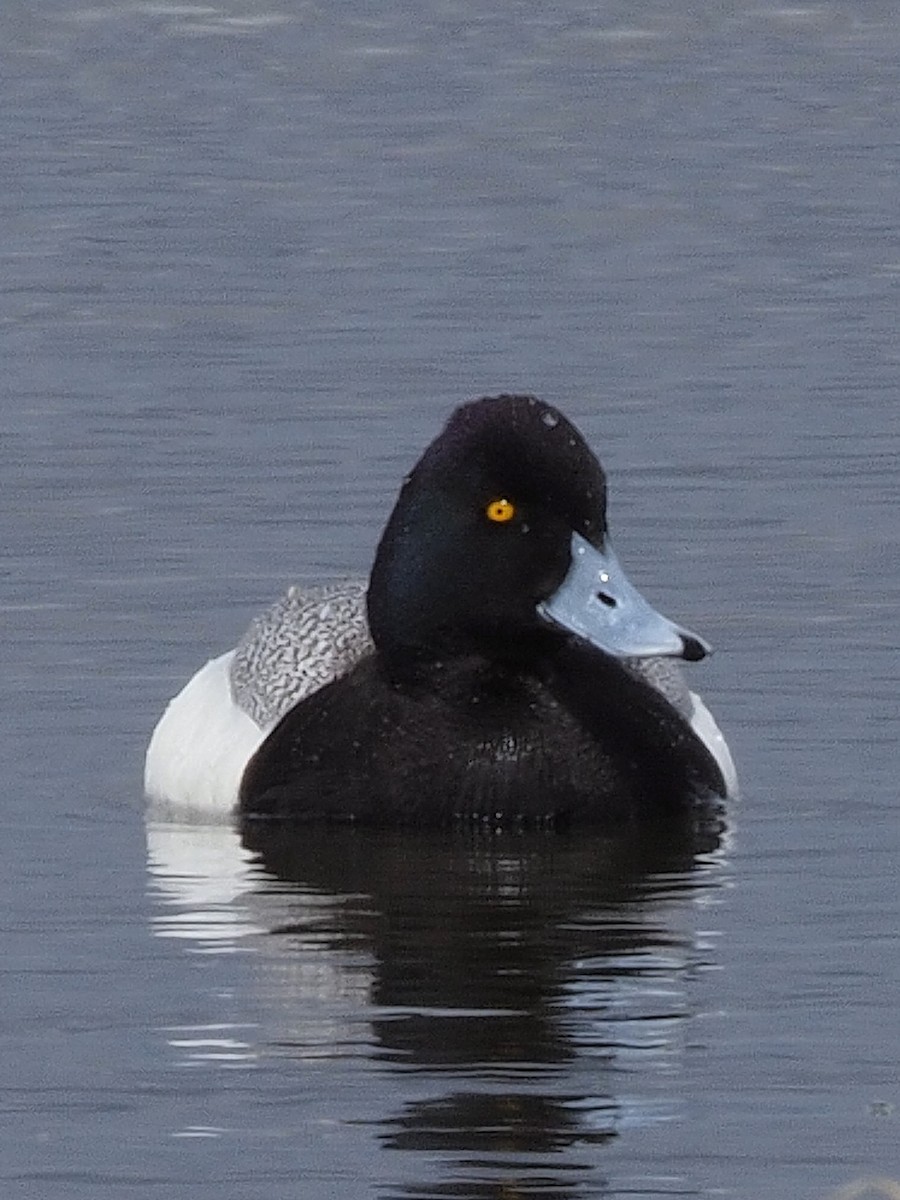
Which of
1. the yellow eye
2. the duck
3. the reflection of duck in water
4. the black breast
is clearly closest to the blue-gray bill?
the duck

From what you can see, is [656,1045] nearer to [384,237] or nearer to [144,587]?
[144,587]

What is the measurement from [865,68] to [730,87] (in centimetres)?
92

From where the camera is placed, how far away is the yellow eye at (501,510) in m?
11.9

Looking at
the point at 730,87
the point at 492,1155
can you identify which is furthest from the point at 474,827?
the point at 730,87

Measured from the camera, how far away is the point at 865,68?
83.6 ft

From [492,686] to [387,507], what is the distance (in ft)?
10.2

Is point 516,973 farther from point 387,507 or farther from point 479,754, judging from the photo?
point 387,507

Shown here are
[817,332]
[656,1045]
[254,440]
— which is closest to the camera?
[656,1045]

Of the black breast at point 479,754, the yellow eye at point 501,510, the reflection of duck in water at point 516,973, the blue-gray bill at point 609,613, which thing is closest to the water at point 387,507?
the reflection of duck in water at point 516,973

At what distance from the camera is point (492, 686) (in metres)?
12.1

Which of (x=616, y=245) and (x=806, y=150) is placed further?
(x=806, y=150)

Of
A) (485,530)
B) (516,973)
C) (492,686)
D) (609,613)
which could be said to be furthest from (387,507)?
(516,973)

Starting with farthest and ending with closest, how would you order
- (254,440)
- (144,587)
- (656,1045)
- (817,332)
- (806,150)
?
(806,150) → (817,332) → (254,440) → (144,587) → (656,1045)

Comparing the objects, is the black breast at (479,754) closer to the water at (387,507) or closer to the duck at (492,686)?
the duck at (492,686)
